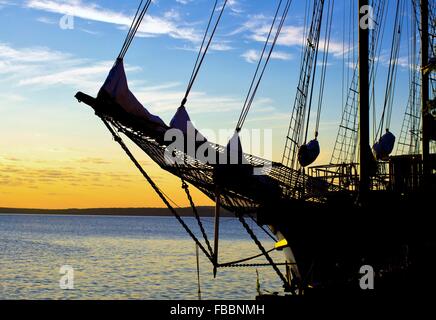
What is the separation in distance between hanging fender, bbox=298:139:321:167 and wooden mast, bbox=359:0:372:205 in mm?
4899

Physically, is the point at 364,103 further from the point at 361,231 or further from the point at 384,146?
the point at 384,146

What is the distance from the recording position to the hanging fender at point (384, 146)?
3128 centimetres

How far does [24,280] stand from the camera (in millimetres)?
58375

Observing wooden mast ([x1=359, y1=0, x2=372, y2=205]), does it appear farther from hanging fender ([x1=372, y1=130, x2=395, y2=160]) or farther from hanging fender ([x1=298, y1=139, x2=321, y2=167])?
hanging fender ([x1=372, y1=130, x2=395, y2=160])

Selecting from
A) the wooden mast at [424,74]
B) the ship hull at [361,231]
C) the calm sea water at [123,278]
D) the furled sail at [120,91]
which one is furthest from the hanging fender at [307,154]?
the calm sea water at [123,278]

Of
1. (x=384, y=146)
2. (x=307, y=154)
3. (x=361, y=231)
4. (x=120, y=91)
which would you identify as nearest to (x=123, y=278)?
(x=384, y=146)

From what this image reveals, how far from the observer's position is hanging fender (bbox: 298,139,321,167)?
26.0m

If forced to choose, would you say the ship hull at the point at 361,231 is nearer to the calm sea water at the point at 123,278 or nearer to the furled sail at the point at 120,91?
the furled sail at the point at 120,91

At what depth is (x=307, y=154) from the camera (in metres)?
26.0

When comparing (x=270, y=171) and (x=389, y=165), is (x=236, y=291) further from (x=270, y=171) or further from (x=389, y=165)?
(x=270, y=171)

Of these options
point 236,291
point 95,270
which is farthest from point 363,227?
point 95,270

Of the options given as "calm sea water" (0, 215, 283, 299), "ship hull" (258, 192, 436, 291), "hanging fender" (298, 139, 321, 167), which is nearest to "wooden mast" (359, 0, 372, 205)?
"ship hull" (258, 192, 436, 291)

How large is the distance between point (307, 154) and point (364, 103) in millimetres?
5123

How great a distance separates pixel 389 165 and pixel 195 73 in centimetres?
912
